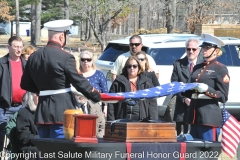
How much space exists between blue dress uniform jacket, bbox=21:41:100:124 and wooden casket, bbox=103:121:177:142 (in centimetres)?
42

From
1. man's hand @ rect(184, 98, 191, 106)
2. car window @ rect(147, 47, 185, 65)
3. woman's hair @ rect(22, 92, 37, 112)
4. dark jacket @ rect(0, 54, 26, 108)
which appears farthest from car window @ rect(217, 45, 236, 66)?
woman's hair @ rect(22, 92, 37, 112)

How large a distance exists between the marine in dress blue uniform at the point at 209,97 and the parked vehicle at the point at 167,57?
175 inches

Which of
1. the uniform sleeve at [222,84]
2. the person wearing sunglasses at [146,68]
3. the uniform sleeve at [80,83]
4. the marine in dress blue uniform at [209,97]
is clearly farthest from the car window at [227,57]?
the uniform sleeve at [80,83]

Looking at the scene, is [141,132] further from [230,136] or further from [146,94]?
[230,136]

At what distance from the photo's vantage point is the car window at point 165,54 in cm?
1223

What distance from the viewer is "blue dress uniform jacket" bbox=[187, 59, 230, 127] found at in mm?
7270

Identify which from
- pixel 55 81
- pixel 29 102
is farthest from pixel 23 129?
pixel 55 81

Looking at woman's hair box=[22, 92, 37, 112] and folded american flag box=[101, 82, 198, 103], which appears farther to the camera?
woman's hair box=[22, 92, 37, 112]

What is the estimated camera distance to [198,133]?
7398 mm

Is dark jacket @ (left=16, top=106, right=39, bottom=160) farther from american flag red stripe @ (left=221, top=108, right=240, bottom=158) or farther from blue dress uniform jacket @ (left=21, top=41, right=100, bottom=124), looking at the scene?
american flag red stripe @ (left=221, top=108, right=240, bottom=158)

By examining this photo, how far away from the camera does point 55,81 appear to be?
6.33 m

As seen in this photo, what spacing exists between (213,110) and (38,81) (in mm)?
2091

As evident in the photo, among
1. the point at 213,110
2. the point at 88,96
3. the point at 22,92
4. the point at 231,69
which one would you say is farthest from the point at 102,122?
the point at 231,69

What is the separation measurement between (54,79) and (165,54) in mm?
6215
